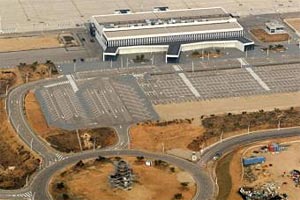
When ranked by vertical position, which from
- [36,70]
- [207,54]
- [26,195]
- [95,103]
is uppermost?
[207,54]

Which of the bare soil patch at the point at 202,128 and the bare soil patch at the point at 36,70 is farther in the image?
the bare soil patch at the point at 36,70

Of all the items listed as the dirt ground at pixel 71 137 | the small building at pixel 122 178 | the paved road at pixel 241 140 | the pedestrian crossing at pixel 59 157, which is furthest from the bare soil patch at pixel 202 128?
the small building at pixel 122 178

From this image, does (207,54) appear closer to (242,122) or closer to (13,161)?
(242,122)

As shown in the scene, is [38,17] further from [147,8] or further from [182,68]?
[182,68]

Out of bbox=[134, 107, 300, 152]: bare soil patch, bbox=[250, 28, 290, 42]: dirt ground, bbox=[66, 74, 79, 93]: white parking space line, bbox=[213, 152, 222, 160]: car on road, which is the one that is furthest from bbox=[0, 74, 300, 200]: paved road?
bbox=[250, 28, 290, 42]: dirt ground

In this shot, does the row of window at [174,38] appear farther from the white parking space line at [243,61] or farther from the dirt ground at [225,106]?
the dirt ground at [225,106]

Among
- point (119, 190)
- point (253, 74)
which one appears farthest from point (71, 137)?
point (253, 74)
